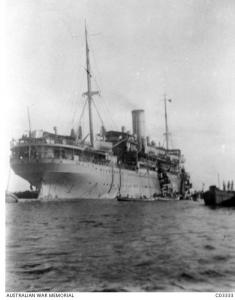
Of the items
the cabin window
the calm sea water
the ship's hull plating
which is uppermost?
the cabin window

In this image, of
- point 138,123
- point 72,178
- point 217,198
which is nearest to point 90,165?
point 72,178

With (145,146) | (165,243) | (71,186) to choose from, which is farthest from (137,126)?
(165,243)

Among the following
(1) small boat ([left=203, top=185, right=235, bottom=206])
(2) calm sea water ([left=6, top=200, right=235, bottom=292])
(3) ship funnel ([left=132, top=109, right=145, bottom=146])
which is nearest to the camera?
(2) calm sea water ([left=6, top=200, right=235, bottom=292])

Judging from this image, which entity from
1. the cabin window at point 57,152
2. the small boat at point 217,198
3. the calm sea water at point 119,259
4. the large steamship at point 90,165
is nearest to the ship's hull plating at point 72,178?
the large steamship at point 90,165

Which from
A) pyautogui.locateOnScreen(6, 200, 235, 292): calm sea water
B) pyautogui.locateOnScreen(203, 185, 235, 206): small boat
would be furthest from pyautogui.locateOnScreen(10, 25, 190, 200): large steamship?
pyautogui.locateOnScreen(6, 200, 235, 292): calm sea water

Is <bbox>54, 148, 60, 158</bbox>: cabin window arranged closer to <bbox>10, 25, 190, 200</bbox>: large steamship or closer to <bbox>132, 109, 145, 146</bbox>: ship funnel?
<bbox>10, 25, 190, 200</bbox>: large steamship

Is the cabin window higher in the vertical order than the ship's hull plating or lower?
higher

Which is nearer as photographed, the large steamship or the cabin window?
the large steamship

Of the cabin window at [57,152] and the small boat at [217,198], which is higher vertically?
the cabin window at [57,152]

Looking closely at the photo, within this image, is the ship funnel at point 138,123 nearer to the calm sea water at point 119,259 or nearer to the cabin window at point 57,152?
the cabin window at point 57,152
